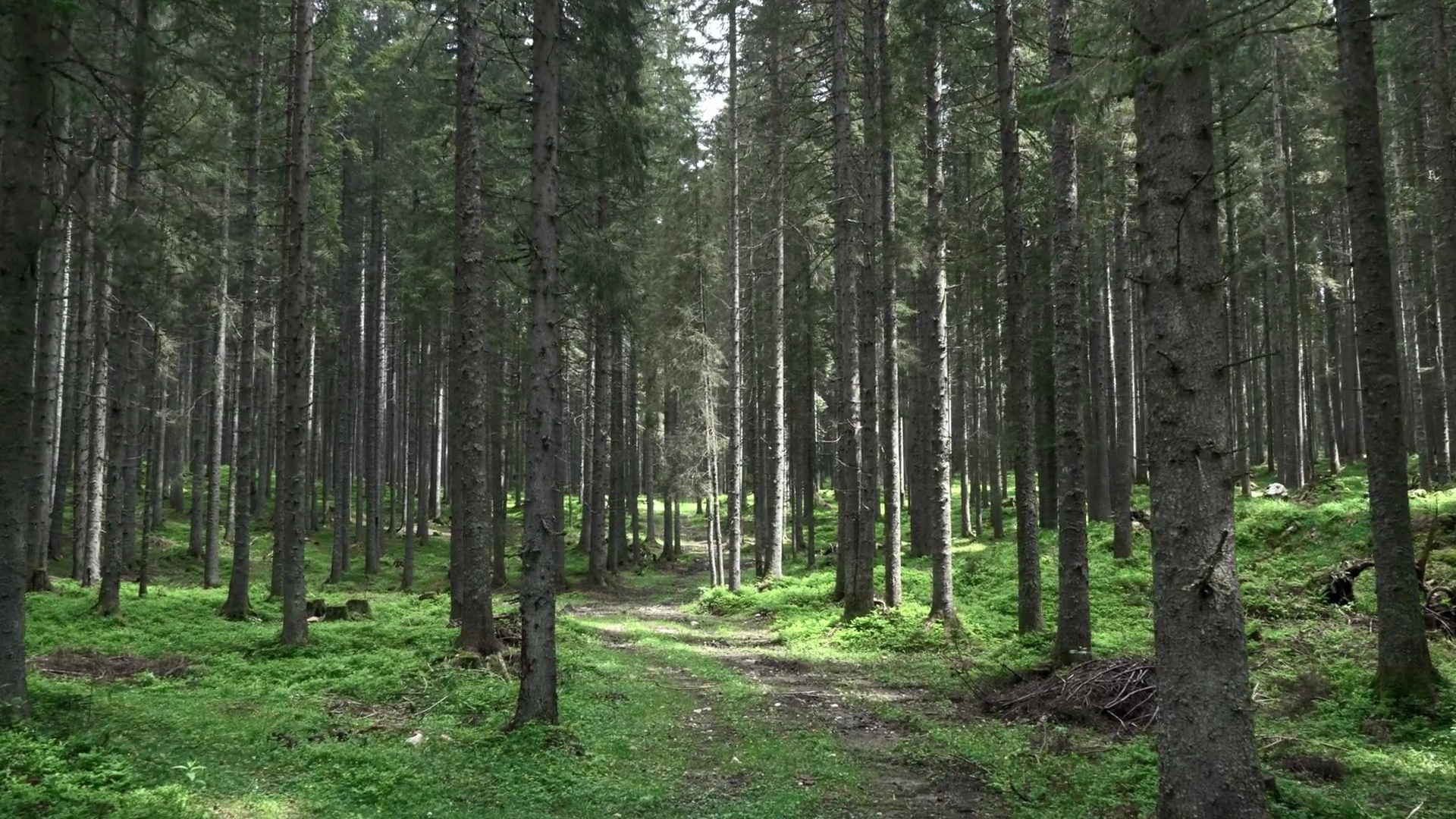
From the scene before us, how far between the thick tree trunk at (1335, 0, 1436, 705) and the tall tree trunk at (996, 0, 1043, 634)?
15.3 feet

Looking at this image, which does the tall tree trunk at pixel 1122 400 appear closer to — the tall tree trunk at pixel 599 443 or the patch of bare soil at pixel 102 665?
the tall tree trunk at pixel 599 443

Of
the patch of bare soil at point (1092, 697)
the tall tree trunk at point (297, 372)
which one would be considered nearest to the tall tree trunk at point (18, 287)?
the tall tree trunk at point (297, 372)

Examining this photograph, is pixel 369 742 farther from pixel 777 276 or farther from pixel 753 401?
pixel 753 401

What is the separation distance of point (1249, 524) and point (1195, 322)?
52.3 feet

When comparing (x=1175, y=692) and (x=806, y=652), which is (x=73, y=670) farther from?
(x=1175, y=692)

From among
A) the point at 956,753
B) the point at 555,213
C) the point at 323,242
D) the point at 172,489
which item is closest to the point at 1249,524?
the point at 956,753

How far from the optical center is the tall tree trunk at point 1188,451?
4.57 m

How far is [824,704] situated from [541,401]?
5.48 m

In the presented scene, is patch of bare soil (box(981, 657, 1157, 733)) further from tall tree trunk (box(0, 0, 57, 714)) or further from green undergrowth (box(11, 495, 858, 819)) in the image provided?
tall tree trunk (box(0, 0, 57, 714))

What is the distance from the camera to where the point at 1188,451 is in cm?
474

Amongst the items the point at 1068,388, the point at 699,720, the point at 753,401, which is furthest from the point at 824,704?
the point at 753,401

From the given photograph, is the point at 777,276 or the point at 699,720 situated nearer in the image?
the point at 699,720

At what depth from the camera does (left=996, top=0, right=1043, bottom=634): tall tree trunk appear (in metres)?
12.4

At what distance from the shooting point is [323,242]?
74.8ft
